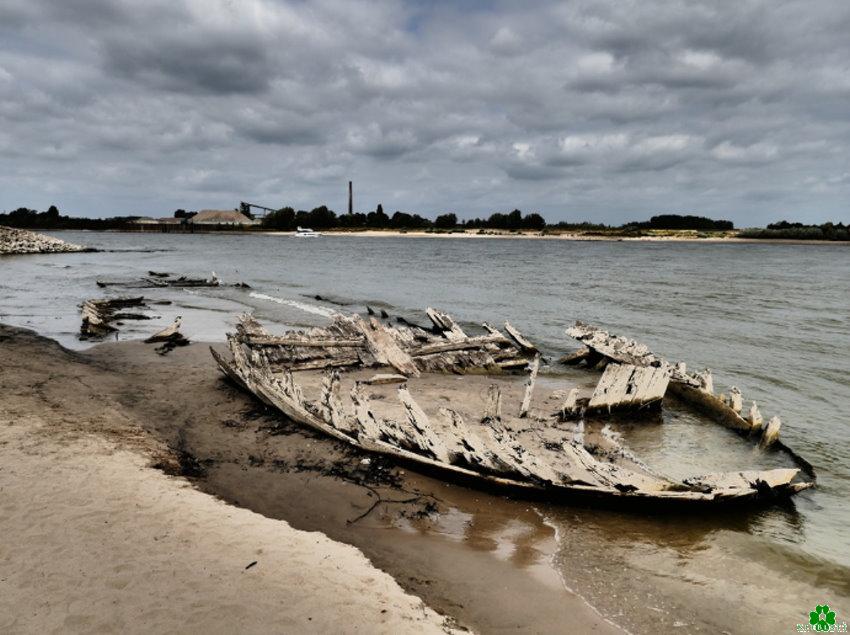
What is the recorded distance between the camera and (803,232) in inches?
4016

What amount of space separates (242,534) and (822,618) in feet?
17.9

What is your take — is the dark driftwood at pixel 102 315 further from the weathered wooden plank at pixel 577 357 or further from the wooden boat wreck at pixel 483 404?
the weathered wooden plank at pixel 577 357

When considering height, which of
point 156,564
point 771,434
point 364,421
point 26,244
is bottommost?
point 771,434

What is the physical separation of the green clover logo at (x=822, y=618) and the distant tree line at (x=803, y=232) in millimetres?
117730

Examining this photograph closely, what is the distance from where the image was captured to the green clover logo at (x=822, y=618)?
4.62 meters

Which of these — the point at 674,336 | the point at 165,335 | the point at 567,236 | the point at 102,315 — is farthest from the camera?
the point at 567,236

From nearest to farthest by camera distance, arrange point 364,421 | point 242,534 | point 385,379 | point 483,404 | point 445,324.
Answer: point 242,534, point 364,421, point 483,404, point 385,379, point 445,324

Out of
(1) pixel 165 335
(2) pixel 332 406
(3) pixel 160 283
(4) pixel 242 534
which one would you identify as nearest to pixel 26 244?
(3) pixel 160 283

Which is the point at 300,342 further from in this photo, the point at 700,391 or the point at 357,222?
the point at 357,222

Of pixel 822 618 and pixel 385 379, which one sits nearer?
pixel 822 618

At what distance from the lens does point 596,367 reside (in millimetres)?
14094

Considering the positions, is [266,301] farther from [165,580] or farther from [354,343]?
[165,580]

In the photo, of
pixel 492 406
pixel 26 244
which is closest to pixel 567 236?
pixel 26 244

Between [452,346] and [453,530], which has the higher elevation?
[452,346]
